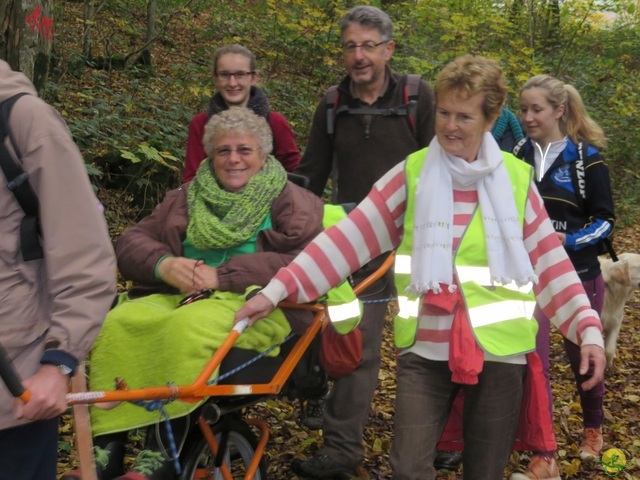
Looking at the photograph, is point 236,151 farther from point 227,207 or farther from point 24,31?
point 24,31

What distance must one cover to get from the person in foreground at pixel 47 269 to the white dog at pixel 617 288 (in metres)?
5.92

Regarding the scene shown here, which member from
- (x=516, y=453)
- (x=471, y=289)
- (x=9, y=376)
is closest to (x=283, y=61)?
(x=516, y=453)

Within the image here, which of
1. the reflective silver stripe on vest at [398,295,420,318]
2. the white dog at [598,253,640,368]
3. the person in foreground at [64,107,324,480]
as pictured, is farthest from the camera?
the white dog at [598,253,640,368]

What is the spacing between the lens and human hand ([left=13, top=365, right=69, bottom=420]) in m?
2.23

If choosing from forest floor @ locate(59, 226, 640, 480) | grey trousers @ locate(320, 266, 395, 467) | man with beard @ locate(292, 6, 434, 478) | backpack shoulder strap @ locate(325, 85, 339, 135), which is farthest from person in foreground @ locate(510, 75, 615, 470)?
backpack shoulder strap @ locate(325, 85, 339, 135)

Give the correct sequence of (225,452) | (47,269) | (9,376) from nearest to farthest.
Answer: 1. (9,376)
2. (47,269)
3. (225,452)

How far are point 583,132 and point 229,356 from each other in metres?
3.11

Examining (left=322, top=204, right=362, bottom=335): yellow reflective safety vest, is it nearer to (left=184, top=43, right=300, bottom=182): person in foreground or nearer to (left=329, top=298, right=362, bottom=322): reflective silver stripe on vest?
(left=329, top=298, right=362, bottom=322): reflective silver stripe on vest

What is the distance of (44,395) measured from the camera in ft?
7.40

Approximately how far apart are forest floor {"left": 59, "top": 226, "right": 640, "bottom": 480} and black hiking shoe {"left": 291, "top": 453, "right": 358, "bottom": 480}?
0.24m

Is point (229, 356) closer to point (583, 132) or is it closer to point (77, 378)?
point (77, 378)

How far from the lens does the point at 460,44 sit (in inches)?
535

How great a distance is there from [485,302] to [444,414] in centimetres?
51

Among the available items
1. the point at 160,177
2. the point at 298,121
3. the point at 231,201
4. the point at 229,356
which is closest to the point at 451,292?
the point at 229,356
